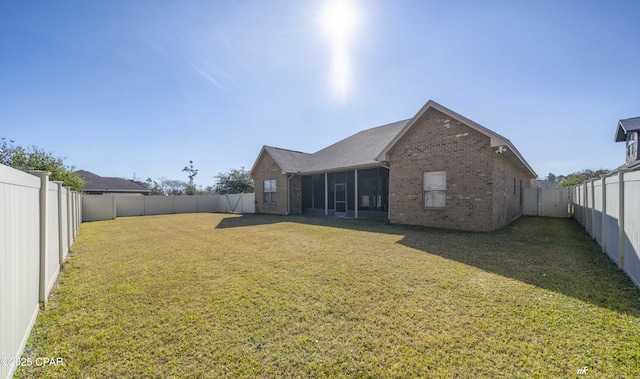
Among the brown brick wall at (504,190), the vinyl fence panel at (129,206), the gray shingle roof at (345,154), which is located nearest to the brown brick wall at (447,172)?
the brown brick wall at (504,190)

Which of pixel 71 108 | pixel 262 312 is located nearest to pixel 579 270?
pixel 262 312

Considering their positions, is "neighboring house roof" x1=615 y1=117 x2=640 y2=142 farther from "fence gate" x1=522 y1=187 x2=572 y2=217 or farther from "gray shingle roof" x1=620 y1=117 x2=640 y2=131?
"fence gate" x1=522 y1=187 x2=572 y2=217

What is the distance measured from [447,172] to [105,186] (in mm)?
37087

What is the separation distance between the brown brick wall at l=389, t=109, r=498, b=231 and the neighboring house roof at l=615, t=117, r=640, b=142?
14.8 meters

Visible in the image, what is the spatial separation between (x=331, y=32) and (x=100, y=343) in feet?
33.9

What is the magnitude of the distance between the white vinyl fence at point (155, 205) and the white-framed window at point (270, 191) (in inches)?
98.2

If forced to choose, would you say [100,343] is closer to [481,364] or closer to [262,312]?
[262,312]

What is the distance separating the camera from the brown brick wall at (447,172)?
9.54 metres

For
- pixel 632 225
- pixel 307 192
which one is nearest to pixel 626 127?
pixel 632 225

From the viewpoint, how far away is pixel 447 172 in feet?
34.0

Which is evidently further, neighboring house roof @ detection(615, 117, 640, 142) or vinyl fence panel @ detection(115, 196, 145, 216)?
vinyl fence panel @ detection(115, 196, 145, 216)

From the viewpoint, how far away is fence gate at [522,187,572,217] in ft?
50.4

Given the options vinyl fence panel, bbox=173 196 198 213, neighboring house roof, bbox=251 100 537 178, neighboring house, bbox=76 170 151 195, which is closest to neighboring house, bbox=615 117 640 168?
neighboring house roof, bbox=251 100 537 178

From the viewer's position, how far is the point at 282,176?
18.7 metres
